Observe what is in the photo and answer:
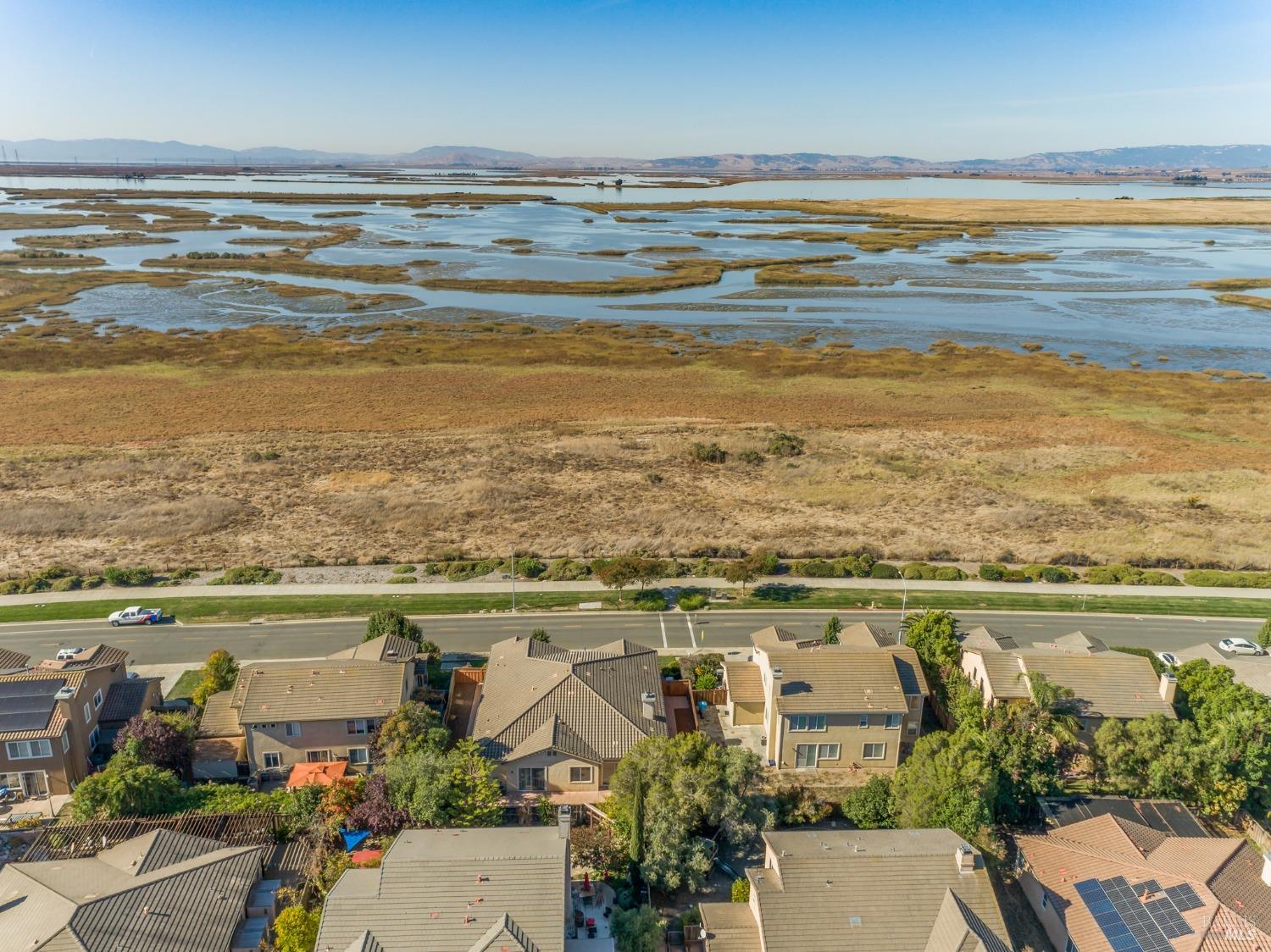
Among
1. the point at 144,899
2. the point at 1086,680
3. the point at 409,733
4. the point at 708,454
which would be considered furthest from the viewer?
the point at 708,454

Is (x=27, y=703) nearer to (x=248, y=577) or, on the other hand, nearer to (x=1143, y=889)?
(x=248, y=577)

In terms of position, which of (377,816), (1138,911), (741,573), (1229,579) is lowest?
(1229,579)

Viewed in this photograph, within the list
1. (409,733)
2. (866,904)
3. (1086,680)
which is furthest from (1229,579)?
(409,733)

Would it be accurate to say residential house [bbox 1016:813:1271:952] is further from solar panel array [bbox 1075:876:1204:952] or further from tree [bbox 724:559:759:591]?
tree [bbox 724:559:759:591]

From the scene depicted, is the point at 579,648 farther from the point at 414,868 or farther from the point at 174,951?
the point at 174,951

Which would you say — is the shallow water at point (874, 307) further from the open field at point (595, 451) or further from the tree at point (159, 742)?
the tree at point (159, 742)

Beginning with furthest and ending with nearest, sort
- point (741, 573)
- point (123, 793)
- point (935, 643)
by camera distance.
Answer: point (741, 573) → point (935, 643) → point (123, 793)

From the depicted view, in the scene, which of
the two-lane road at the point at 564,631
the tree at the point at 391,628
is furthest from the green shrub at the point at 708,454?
the tree at the point at 391,628
